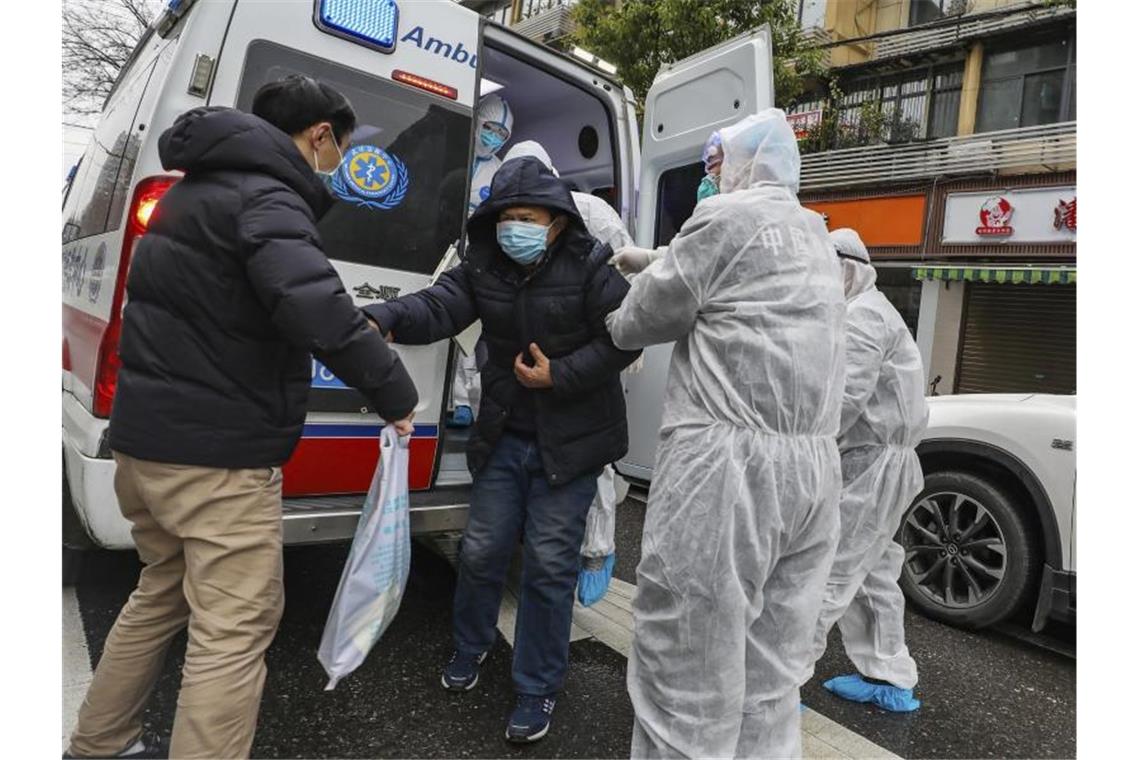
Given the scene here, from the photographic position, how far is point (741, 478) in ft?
6.22

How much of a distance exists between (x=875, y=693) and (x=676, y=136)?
9.13 ft

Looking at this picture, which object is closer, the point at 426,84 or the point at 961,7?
the point at 426,84

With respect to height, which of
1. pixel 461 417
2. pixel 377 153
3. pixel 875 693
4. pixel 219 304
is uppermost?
pixel 377 153

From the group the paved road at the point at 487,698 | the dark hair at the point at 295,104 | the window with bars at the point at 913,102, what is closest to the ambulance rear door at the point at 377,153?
the dark hair at the point at 295,104

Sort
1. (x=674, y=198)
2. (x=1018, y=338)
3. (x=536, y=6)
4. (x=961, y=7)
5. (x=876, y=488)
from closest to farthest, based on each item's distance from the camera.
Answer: (x=876, y=488) < (x=674, y=198) < (x=1018, y=338) < (x=961, y=7) < (x=536, y=6)

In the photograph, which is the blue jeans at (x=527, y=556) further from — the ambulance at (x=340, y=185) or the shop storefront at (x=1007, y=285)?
the shop storefront at (x=1007, y=285)

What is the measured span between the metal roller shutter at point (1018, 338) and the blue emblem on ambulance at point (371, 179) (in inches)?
460

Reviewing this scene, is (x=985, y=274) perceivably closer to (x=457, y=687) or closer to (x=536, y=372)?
(x=536, y=372)

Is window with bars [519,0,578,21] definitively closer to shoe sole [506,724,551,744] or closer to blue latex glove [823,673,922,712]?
blue latex glove [823,673,922,712]

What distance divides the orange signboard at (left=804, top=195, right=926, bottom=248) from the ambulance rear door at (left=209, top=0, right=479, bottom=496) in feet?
38.4

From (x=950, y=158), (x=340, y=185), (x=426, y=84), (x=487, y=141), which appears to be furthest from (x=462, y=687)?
(x=950, y=158)

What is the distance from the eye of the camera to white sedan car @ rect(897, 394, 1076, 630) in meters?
3.38

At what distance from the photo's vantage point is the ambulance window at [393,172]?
263 cm

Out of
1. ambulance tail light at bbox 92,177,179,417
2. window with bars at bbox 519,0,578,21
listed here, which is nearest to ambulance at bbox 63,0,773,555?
ambulance tail light at bbox 92,177,179,417
